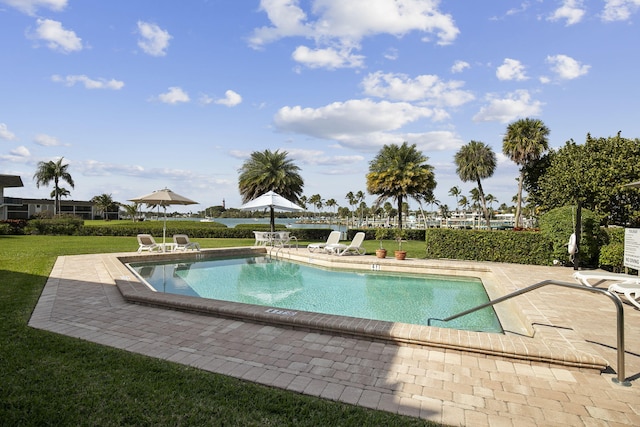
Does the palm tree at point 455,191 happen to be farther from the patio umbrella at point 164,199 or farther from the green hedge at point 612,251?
the patio umbrella at point 164,199

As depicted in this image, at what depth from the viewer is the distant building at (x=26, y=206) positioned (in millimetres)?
34503

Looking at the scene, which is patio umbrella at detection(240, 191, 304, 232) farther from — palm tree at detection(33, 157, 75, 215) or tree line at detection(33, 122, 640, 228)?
palm tree at detection(33, 157, 75, 215)

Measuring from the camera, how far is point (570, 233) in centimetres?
1135

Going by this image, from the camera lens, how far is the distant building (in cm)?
3450

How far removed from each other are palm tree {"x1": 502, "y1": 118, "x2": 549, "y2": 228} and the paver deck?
103ft

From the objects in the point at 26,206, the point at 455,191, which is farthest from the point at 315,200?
the point at 26,206

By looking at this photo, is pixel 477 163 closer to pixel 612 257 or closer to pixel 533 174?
pixel 533 174

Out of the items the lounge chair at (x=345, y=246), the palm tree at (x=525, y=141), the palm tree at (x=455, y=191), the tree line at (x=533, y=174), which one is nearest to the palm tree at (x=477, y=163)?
the tree line at (x=533, y=174)

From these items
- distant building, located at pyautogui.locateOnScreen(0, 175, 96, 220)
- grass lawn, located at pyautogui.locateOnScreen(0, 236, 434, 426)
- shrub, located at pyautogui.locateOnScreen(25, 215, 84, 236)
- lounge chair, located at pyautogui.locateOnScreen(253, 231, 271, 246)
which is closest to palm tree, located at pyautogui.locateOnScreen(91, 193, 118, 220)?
distant building, located at pyautogui.locateOnScreen(0, 175, 96, 220)

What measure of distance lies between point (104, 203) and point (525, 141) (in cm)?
7680

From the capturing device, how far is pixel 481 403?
3068 millimetres

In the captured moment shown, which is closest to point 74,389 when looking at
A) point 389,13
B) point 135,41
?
point 389,13

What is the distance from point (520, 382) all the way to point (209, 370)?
321 cm

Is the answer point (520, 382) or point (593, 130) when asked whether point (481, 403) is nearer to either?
point (520, 382)
